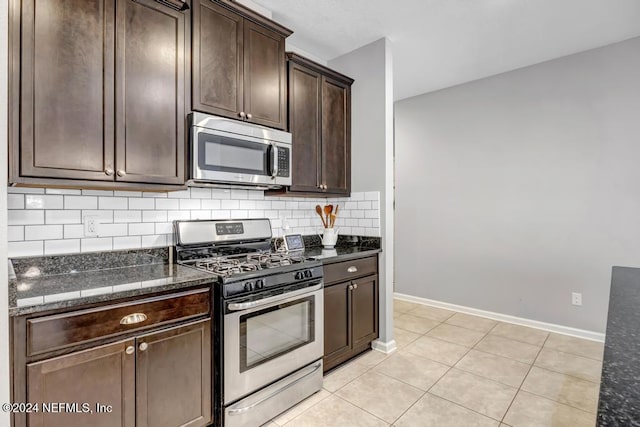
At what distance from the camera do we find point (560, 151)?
331 centimetres

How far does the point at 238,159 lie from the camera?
2.21m

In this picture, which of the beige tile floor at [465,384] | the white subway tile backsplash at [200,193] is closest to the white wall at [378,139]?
the beige tile floor at [465,384]

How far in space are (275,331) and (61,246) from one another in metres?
1.30

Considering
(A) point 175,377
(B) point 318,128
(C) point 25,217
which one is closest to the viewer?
(A) point 175,377

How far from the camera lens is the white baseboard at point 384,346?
9.59 feet

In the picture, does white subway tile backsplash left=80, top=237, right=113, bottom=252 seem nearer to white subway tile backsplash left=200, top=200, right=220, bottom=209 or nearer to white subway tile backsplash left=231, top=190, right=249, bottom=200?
white subway tile backsplash left=200, top=200, right=220, bottom=209

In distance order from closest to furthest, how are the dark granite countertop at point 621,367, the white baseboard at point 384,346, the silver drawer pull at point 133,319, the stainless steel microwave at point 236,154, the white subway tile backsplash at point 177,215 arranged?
the dark granite countertop at point 621,367, the silver drawer pull at point 133,319, the stainless steel microwave at point 236,154, the white subway tile backsplash at point 177,215, the white baseboard at point 384,346

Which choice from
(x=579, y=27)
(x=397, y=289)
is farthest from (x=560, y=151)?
(x=397, y=289)

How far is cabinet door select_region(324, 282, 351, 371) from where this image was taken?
2484mm

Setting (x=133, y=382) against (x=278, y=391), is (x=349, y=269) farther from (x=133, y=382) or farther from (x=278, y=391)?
(x=133, y=382)

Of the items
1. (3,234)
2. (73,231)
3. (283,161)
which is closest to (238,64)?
(283,161)

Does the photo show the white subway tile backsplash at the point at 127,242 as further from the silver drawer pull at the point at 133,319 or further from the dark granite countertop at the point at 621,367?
the dark granite countertop at the point at 621,367

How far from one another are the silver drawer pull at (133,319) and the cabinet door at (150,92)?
0.72 m

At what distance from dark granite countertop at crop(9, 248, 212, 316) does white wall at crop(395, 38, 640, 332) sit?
127 inches
